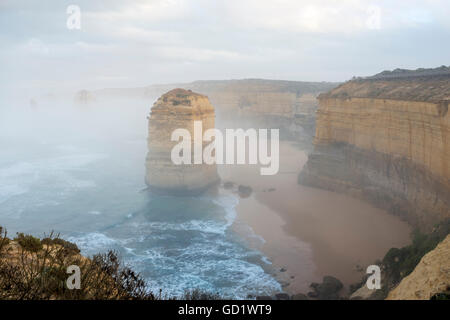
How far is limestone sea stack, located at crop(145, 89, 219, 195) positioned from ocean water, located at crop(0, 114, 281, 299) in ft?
4.33

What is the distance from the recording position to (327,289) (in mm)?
15156

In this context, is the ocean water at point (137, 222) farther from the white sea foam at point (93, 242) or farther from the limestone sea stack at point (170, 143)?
the limestone sea stack at point (170, 143)

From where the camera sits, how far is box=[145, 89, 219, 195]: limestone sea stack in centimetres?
2961

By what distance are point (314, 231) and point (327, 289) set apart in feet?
22.7

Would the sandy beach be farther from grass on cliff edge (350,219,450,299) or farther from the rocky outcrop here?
the rocky outcrop

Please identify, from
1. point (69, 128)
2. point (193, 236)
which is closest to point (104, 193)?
point (193, 236)

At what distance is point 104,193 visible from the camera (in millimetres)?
31922

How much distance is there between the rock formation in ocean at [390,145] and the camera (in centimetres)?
1897

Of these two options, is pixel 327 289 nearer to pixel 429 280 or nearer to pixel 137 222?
pixel 429 280

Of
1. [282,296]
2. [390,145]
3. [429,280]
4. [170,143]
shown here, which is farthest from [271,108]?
[429,280]

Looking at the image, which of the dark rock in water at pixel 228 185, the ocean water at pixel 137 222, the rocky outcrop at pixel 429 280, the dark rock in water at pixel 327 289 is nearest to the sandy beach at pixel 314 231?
the dark rock in water at pixel 327 289

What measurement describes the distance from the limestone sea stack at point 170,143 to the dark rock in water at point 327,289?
1663 centimetres

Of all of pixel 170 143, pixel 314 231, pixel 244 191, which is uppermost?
pixel 170 143

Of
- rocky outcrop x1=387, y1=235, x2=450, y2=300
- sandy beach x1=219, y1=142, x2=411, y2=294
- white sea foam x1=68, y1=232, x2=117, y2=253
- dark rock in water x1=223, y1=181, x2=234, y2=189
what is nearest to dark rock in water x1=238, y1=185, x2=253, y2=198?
sandy beach x1=219, y1=142, x2=411, y2=294
